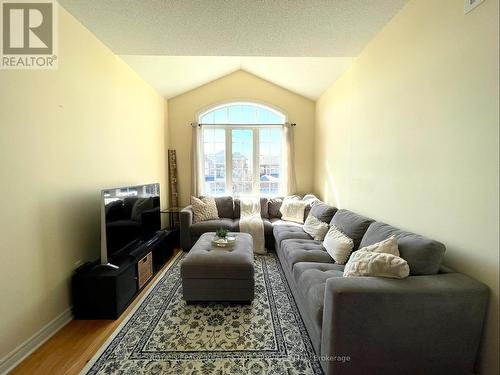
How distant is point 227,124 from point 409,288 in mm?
4114

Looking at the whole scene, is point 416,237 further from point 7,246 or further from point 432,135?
point 7,246

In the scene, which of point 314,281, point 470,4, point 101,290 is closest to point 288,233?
point 314,281

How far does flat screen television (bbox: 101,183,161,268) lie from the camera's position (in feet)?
6.91

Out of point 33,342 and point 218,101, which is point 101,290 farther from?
point 218,101

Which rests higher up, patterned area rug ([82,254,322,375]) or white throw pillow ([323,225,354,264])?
white throw pillow ([323,225,354,264])

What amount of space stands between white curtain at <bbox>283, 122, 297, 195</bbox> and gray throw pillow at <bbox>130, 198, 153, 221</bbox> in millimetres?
2684

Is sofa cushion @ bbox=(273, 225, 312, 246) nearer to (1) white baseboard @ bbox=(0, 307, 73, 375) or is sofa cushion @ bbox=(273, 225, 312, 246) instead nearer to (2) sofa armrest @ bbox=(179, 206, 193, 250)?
(2) sofa armrest @ bbox=(179, 206, 193, 250)

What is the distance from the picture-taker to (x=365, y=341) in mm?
1296

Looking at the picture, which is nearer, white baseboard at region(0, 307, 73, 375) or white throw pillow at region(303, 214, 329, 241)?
white baseboard at region(0, 307, 73, 375)

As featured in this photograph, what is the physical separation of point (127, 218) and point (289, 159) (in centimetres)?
316

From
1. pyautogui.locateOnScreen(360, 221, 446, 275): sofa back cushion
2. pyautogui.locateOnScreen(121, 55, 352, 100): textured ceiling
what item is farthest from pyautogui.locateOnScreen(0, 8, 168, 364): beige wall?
pyautogui.locateOnScreen(360, 221, 446, 275): sofa back cushion

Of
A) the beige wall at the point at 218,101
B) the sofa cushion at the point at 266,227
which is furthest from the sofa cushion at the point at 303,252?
the beige wall at the point at 218,101

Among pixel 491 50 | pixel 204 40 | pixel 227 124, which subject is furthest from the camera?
pixel 227 124

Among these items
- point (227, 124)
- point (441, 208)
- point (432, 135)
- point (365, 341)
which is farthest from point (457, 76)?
point (227, 124)
